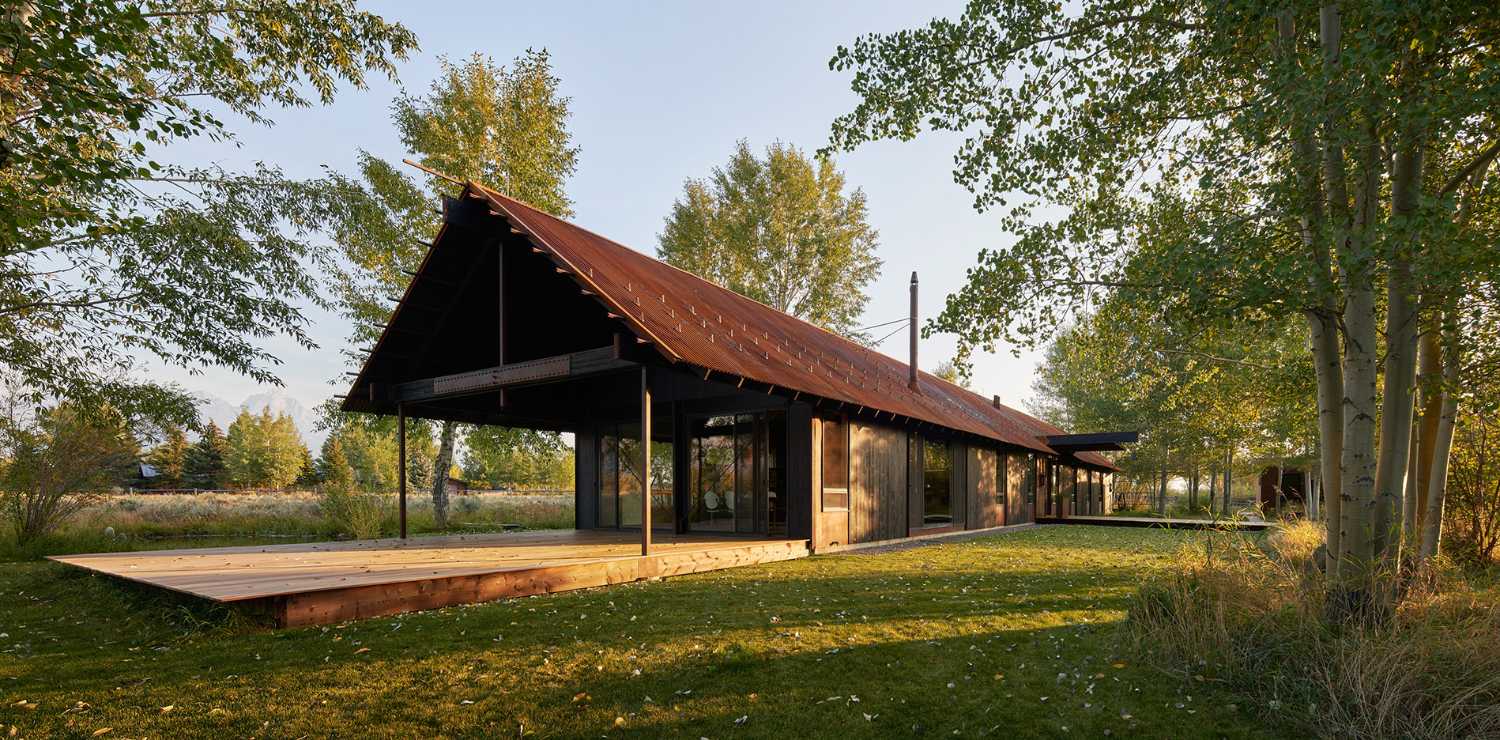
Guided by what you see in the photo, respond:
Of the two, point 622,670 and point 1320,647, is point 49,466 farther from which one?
point 1320,647

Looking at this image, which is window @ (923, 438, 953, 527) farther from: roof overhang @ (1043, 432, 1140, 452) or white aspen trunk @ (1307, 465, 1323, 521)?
white aspen trunk @ (1307, 465, 1323, 521)

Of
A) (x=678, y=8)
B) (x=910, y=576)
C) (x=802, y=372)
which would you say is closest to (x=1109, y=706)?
(x=910, y=576)

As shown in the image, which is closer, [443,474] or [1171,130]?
[1171,130]

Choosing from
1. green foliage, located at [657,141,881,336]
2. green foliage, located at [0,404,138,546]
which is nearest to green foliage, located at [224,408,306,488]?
green foliage, located at [657,141,881,336]

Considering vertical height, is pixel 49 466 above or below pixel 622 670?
above

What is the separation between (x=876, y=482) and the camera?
1243 centimetres

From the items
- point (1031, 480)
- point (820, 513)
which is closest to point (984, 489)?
point (1031, 480)

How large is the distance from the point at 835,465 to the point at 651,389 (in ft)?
11.4

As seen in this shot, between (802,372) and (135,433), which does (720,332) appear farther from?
(135,433)

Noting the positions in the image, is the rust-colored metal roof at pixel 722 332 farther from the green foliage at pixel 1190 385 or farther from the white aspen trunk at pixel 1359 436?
the white aspen trunk at pixel 1359 436

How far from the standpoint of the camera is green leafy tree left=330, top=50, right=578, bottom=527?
1698 centimetres

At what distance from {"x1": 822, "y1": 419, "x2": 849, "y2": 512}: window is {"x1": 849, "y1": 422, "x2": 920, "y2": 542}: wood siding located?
5.3 inches

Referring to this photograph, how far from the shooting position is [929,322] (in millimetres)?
6211

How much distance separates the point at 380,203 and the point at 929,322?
15572mm
